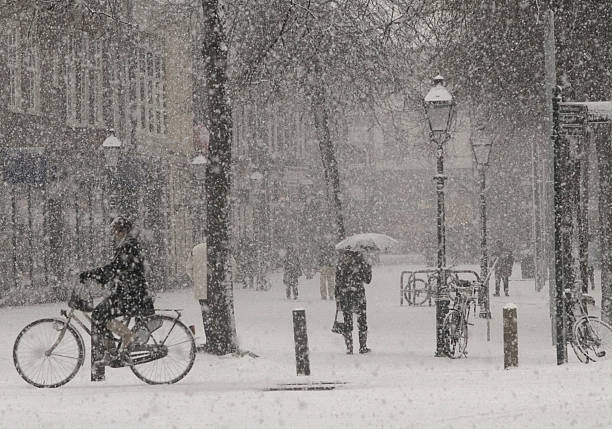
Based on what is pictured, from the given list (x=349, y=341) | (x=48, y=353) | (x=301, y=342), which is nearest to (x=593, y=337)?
(x=349, y=341)

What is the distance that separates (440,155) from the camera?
52.8ft

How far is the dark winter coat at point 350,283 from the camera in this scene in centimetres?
1584

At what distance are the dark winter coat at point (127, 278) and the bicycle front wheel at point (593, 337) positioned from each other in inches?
216

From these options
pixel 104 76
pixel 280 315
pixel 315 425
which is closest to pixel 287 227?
pixel 104 76

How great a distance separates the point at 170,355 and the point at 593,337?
210 inches

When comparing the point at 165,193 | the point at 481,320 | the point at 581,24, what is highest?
the point at 581,24

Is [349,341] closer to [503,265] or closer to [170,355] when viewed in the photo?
[170,355]

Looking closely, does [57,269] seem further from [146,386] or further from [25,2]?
[146,386]

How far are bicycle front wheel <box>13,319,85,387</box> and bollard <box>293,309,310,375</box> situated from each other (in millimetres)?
2490

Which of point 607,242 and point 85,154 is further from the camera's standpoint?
point 85,154

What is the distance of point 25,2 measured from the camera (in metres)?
15.4

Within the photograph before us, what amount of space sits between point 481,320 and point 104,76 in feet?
43.1

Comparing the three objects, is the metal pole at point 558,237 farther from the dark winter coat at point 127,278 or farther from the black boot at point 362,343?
the dark winter coat at point 127,278

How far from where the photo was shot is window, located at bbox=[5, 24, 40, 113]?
2531cm
